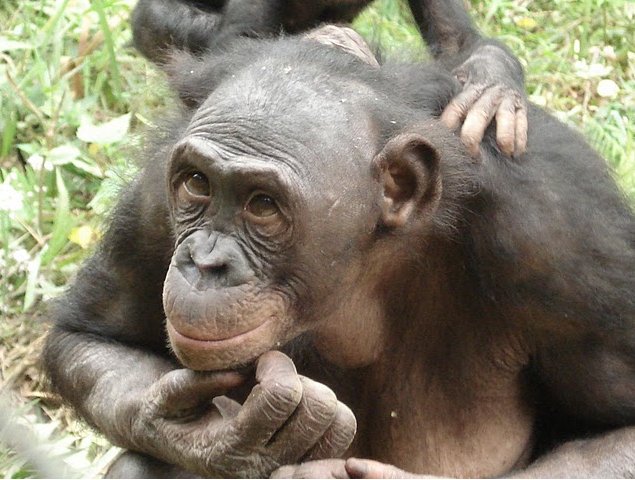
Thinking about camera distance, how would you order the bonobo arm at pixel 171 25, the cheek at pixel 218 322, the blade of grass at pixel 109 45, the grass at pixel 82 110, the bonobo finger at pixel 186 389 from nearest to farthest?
1. the cheek at pixel 218 322
2. the bonobo finger at pixel 186 389
3. the grass at pixel 82 110
4. the bonobo arm at pixel 171 25
5. the blade of grass at pixel 109 45

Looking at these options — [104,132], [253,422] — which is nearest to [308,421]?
[253,422]

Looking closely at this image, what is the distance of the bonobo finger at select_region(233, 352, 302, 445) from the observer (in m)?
3.74

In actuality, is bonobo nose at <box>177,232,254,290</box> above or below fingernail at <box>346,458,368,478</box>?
above

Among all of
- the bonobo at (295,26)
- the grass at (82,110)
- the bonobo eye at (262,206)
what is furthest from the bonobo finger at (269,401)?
the grass at (82,110)

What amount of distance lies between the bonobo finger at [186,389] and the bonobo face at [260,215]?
9 centimetres

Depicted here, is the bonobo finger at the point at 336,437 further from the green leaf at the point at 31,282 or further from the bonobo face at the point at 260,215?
the green leaf at the point at 31,282

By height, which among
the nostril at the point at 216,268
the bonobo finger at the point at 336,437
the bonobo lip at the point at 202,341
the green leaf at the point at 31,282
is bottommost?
the green leaf at the point at 31,282

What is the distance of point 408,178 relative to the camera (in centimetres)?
418

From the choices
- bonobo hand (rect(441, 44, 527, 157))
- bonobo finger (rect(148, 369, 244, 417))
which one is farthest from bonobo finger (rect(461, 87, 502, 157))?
bonobo finger (rect(148, 369, 244, 417))

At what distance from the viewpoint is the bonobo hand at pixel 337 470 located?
12.6 ft

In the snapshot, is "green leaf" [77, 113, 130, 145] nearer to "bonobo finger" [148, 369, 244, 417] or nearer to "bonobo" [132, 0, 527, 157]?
"bonobo" [132, 0, 527, 157]

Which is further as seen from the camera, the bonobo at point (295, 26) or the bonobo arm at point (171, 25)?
the bonobo arm at point (171, 25)

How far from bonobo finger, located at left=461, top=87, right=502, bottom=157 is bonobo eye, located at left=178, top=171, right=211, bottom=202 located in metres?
0.95

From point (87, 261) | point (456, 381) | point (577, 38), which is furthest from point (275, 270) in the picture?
point (577, 38)
